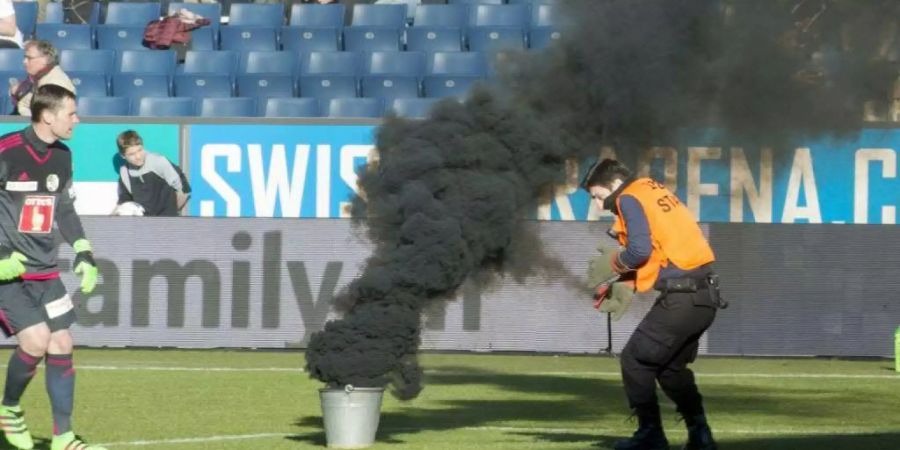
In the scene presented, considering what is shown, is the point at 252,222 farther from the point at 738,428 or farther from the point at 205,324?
→ the point at 738,428

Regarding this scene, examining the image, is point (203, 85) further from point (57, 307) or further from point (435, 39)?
point (57, 307)

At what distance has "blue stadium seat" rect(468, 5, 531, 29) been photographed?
23109 mm

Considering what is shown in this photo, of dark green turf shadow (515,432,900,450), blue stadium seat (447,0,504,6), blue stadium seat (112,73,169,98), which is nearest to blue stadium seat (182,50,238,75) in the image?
blue stadium seat (112,73,169,98)

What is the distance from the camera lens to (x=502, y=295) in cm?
1769

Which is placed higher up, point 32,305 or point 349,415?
point 32,305

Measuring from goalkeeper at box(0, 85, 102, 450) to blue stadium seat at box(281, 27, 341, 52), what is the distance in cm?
1332

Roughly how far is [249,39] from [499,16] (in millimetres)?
3420

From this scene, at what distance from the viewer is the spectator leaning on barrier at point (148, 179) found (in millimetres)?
19172

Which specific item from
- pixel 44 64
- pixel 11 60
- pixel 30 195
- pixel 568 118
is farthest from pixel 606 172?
pixel 11 60

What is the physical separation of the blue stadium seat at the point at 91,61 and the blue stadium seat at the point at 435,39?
13.3 ft

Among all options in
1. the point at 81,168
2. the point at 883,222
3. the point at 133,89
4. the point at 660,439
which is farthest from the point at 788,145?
the point at 133,89

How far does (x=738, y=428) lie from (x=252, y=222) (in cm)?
746

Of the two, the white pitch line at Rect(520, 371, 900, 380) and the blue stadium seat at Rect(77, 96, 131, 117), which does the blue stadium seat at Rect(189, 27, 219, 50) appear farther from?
the white pitch line at Rect(520, 371, 900, 380)

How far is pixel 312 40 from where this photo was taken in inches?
922
